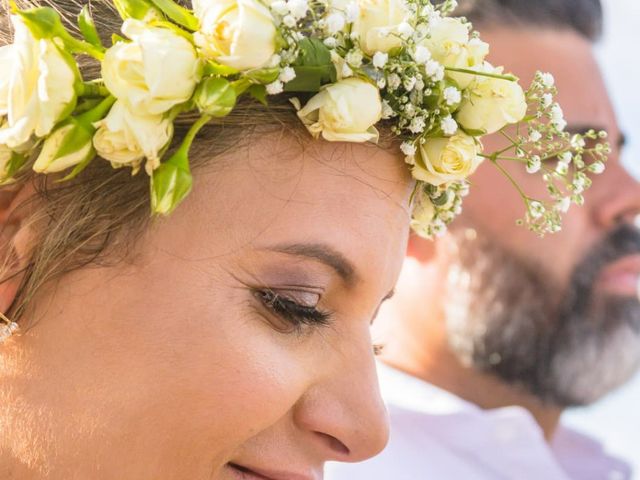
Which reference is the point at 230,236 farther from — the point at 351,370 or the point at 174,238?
the point at 351,370

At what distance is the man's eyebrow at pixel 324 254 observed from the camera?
2.00 meters

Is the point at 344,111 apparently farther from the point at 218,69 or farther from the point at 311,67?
the point at 218,69

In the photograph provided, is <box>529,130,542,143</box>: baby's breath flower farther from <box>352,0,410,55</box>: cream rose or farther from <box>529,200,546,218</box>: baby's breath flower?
<box>352,0,410,55</box>: cream rose

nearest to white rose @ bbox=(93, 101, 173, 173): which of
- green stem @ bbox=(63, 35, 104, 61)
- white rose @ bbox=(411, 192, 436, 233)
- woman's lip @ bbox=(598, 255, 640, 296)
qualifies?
green stem @ bbox=(63, 35, 104, 61)

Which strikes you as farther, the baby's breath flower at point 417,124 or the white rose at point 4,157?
the baby's breath flower at point 417,124

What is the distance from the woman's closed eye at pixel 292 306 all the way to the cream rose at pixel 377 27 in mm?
493

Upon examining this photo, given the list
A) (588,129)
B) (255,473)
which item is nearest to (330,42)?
(255,473)

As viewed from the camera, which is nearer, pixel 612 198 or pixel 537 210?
pixel 537 210

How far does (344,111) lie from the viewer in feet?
6.49

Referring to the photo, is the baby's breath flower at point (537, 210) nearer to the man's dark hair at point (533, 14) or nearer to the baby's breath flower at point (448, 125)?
the baby's breath flower at point (448, 125)

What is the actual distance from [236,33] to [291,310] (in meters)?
0.54

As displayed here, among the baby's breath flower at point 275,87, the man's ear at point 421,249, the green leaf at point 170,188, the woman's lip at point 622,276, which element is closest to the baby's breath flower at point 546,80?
the baby's breath flower at point 275,87

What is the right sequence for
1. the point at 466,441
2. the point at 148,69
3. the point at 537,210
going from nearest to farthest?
the point at 148,69
the point at 537,210
the point at 466,441

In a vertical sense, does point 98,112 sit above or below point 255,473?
above
